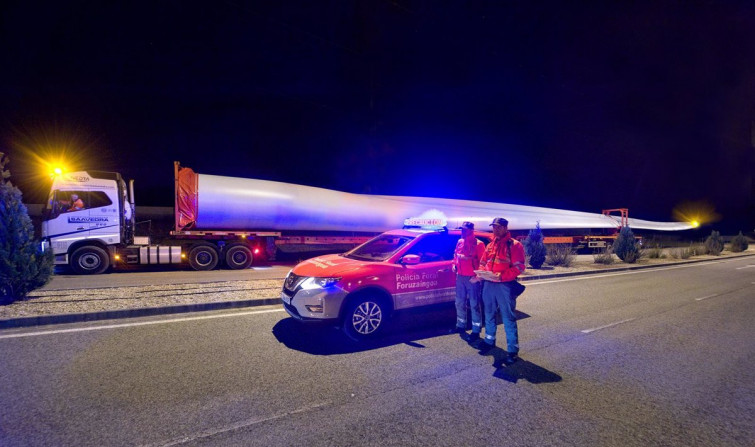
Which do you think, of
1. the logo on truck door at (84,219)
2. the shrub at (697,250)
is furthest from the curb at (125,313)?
the shrub at (697,250)

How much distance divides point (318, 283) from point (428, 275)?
71.8 inches

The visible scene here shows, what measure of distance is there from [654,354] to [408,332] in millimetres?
3309

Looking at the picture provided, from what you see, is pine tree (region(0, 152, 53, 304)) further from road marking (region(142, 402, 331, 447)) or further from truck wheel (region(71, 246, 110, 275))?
road marking (region(142, 402, 331, 447))

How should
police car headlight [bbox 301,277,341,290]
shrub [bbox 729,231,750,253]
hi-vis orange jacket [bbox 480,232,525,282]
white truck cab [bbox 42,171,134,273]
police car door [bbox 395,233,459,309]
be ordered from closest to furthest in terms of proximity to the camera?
1. hi-vis orange jacket [bbox 480,232,525,282]
2. police car headlight [bbox 301,277,341,290]
3. police car door [bbox 395,233,459,309]
4. white truck cab [bbox 42,171,134,273]
5. shrub [bbox 729,231,750,253]

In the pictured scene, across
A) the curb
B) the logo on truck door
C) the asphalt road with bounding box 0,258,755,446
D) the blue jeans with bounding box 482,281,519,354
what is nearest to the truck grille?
the asphalt road with bounding box 0,258,755,446

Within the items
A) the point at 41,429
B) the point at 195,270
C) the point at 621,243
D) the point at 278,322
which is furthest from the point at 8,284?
the point at 621,243

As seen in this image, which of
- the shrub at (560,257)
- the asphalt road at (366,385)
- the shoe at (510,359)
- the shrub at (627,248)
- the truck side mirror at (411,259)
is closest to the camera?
the asphalt road at (366,385)

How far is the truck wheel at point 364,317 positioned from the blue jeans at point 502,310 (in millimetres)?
1486

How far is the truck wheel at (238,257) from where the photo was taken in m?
13.6

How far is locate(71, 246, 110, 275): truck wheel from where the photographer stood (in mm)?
11492

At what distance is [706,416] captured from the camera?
10.9ft

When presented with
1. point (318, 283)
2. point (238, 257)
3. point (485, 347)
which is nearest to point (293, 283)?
point (318, 283)

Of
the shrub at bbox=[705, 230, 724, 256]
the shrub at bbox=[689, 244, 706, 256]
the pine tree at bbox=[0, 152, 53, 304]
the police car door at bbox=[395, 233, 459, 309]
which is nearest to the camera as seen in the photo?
the police car door at bbox=[395, 233, 459, 309]

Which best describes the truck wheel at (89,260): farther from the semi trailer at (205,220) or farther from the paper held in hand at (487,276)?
the paper held in hand at (487,276)
